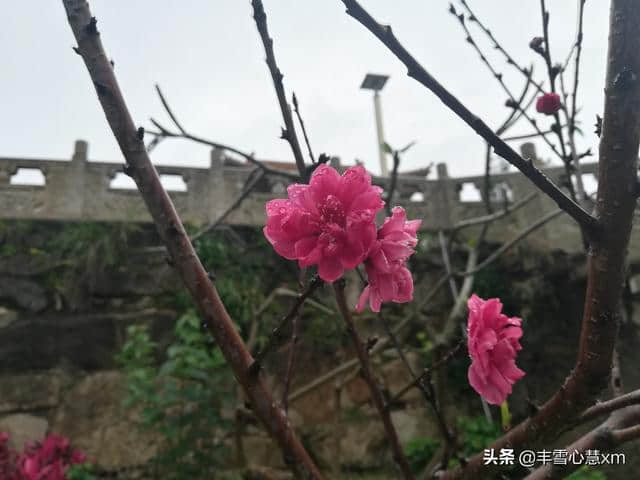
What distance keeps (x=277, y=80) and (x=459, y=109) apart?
0.41 m

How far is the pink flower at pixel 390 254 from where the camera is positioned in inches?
23.5

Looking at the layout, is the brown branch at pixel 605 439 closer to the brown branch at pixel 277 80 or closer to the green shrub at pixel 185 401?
the brown branch at pixel 277 80

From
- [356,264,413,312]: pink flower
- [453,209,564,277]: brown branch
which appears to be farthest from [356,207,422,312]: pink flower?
[453,209,564,277]: brown branch

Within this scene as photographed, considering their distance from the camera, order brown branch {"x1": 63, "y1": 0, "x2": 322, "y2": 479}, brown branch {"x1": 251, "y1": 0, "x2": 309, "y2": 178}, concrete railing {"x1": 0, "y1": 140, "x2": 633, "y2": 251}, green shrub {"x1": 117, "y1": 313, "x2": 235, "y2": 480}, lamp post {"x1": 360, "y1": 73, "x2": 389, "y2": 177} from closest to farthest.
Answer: brown branch {"x1": 63, "y1": 0, "x2": 322, "y2": 479} → brown branch {"x1": 251, "y1": 0, "x2": 309, "y2": 178} → green shrub {"x1": 117, "y1": 313, "x2": 235, "y2": 480} → concrete railing {"x1": 0, "y1": 140, "x2": 633, "y2": 251} → lamp post {"x1": 360, "y1": 73, "x2": 389, "y2": 177}

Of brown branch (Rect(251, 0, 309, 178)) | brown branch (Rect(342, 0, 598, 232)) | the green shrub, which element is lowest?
the green shrub

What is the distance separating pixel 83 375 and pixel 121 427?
596 mm

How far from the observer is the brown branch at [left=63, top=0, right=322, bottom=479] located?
69cm

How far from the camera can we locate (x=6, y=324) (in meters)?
4.12

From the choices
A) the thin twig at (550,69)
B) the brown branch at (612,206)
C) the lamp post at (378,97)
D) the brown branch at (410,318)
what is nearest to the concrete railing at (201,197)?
the lamp post at (378,97)

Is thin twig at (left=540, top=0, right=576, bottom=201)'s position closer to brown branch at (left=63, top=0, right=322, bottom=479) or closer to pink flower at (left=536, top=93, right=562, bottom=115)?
pink flower at (left=536, top=93, right=562, bottom=115)

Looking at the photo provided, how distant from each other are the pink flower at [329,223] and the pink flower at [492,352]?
29 cm

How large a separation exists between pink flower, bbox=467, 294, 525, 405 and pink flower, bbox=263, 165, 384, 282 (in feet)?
0.95

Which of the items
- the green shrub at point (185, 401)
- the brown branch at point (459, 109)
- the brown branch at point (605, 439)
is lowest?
the green shrub at point (185, 401)

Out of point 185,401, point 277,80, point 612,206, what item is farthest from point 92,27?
point 185,401
